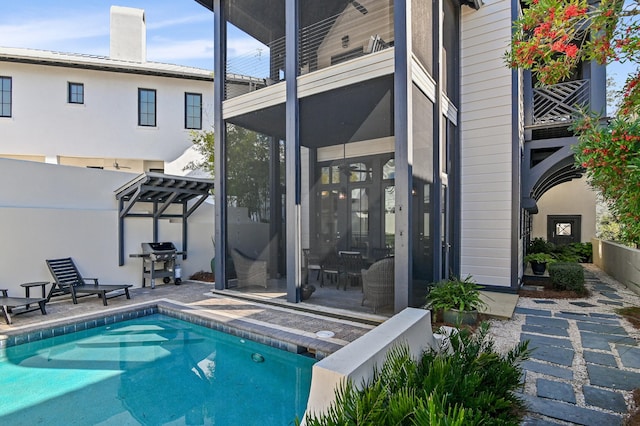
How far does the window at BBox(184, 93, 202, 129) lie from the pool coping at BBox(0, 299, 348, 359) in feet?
32.1

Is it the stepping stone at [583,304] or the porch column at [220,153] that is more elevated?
the porch column at [220,153]

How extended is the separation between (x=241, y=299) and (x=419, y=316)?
438 cm

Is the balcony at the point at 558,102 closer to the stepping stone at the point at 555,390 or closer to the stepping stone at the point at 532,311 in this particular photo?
the stepping stone at the point at 532,311

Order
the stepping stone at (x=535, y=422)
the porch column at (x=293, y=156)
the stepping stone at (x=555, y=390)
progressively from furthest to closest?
the porch column at (x=293, y=156) → the stepping stone at (x=555, y=390) → the stepping stone at (x=535, y=422)

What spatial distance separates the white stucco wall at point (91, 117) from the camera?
12766 millimetres

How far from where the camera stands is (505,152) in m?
7.27

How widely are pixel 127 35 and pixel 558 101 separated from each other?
15.9 meters

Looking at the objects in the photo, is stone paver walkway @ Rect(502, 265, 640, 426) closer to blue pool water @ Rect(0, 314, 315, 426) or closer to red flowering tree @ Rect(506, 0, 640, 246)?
red flowering tree @ Rect(506, 0, 640, 246)

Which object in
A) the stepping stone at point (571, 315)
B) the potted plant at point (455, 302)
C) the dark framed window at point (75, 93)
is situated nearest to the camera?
the potted plant at point (455, 302)

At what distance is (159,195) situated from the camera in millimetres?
8609

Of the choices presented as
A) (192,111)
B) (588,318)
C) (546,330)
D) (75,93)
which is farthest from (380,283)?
(75,93)

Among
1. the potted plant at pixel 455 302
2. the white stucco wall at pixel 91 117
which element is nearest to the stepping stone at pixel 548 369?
the potted plant at pixel 455 302

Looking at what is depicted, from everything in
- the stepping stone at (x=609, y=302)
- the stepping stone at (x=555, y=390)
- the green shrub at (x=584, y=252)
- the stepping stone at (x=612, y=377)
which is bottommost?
the stepping stone at (x=609, y=302)

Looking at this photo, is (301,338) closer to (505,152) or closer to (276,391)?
(276,391)
